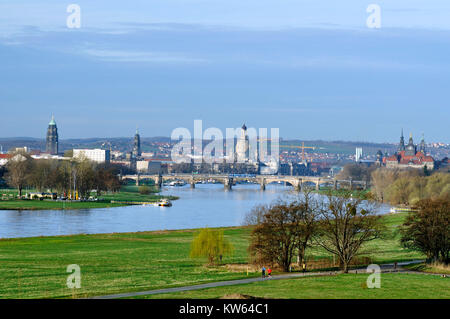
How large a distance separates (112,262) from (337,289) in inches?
487

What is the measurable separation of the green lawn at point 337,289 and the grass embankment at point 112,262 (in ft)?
7.62

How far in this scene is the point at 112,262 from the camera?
33312mm

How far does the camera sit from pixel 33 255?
1415 inches

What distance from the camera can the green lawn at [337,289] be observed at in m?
22.5

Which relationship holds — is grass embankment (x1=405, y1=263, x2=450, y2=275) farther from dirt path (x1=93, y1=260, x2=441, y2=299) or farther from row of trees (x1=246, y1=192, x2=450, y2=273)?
row of trees (x1=246, y1=192, x2=450, y2=273)

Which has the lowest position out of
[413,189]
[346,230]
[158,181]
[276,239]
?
[158,181]

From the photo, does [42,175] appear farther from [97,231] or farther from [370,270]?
[370,270]

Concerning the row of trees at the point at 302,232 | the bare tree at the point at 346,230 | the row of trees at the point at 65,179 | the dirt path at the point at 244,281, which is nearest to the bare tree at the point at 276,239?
the row of trees at the point at 302,232

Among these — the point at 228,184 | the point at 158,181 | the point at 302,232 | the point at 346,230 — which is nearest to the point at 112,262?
the point at 302,232

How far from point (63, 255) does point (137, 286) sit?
39.3 feet

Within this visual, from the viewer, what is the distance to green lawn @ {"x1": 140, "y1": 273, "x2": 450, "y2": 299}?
73.7 feet

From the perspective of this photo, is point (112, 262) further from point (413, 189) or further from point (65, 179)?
point (413, 189)

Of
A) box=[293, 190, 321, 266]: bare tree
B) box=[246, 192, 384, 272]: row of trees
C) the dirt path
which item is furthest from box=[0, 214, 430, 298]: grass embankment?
box=[293, 190, 321, 266]: bare tree
